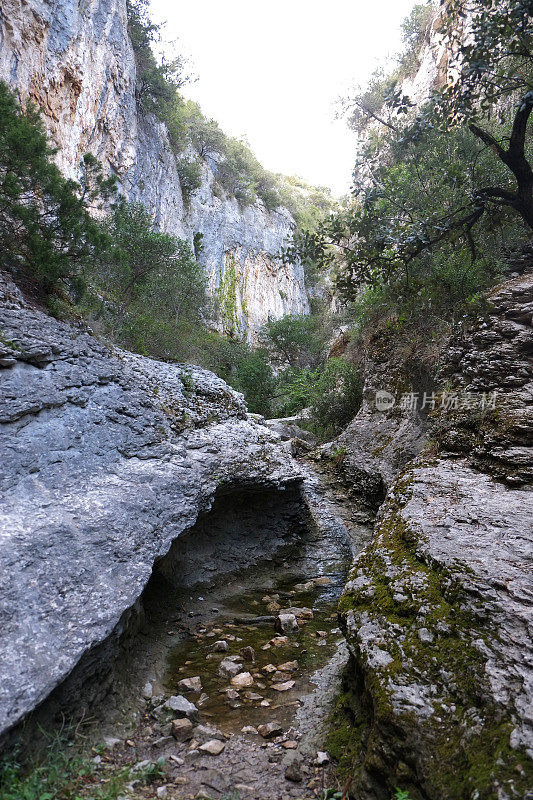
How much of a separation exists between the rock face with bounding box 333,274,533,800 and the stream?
46cm

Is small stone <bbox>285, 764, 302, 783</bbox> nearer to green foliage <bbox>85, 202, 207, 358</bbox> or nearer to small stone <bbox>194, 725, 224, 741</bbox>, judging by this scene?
small stone <bbox>194, 725, 224, 741</bbox>

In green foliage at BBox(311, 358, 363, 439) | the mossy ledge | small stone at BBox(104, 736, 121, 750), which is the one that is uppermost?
green foliage at BBox(311, 358, 363, 439)

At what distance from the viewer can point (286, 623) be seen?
17.5 ft

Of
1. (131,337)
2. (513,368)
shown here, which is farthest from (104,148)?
(513,368)

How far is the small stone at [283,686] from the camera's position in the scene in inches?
158

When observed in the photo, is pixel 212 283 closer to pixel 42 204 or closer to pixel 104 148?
pixel 104 148

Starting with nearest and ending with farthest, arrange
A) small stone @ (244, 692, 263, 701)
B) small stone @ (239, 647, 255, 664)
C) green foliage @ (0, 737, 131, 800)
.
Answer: green foliage @ (0, 737, 131, 800), small stone @ (244, 692, 263, 701), small stone @ (239, 647, 255, 664)

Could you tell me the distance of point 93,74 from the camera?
44.9 feet

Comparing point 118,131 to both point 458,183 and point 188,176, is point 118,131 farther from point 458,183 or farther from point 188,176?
point 458,183

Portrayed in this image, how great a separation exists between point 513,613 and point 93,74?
17.8 m

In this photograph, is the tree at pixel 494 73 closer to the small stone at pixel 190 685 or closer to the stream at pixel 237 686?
the stream at pixel 237 686

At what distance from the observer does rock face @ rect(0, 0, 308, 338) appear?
10.4 meters

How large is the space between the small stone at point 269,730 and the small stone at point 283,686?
23.2 inches

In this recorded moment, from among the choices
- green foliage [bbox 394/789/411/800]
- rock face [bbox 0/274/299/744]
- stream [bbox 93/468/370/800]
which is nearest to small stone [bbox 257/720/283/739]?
stream [bbox 93/468/370/800]
